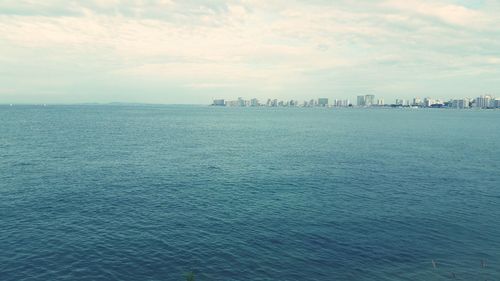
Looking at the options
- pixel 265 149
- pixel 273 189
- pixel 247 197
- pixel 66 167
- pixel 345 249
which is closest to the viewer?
pixel 345 249

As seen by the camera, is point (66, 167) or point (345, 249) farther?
point (66, 167)

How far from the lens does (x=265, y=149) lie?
158375mm

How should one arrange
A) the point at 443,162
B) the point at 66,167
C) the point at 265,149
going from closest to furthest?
the point at 66,167
the point at 443,162
the point at 265,149

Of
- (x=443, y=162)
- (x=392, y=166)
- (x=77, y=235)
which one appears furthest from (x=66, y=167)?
(x=443, y=162)

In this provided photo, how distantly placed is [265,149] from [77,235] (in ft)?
340

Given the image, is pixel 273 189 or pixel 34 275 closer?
pixel 34 275

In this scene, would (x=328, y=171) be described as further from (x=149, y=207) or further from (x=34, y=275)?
(x=34, y=275)

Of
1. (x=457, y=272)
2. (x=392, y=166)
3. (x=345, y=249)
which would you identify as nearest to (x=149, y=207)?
(x=345, y=249)

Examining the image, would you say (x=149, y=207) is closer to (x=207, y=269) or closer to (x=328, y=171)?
(x=207, y=269)

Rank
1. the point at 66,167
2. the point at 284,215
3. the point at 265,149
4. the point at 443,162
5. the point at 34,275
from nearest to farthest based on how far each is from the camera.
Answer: the point at 34,275
the point at 284,215
the point at 66,167
the point at 443,162
the point at 265,149

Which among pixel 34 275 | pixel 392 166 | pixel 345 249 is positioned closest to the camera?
pixel 34 275

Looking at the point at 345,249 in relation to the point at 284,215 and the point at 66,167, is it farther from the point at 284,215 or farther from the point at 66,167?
the point at 66,167

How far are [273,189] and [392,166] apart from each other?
163 feet

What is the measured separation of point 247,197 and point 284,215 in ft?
44.2
